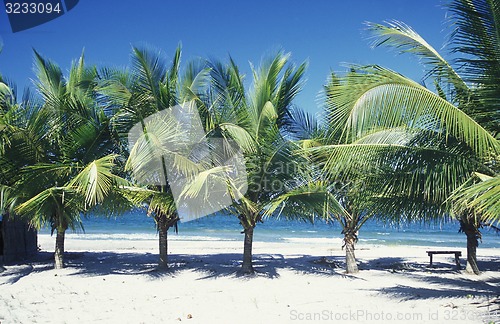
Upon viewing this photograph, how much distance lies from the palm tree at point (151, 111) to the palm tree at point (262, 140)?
676 mm

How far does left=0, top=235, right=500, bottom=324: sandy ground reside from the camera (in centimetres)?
612

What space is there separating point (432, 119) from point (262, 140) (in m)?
3.89

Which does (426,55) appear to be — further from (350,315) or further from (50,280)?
(50,280)

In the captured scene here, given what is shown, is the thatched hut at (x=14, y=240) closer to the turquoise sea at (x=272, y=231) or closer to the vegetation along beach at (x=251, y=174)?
the vegetation along beach at (x=251, y=174)

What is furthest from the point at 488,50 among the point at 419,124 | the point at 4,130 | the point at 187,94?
the point at 4,130

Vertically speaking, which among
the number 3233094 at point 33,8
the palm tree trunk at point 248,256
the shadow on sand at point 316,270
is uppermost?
the number 3233094 at point 33,8

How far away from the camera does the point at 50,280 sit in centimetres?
916

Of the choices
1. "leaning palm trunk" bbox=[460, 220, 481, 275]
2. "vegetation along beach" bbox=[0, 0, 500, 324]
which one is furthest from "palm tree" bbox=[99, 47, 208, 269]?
"leaning palm trunk" bbox=[460, 220, 481, 275]

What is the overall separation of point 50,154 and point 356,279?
7.62 meters

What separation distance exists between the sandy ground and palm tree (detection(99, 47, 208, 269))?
6.05 ft

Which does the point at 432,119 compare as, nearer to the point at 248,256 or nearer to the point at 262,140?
the point at 262,140

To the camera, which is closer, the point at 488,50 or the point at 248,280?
the point at 488,50

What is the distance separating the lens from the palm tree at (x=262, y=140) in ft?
29.5

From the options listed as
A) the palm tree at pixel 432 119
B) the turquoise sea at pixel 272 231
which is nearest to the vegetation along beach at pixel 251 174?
the palm tree at pixel 432 119
